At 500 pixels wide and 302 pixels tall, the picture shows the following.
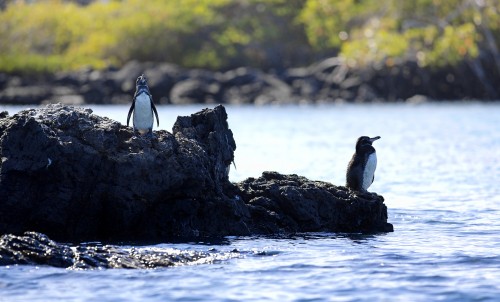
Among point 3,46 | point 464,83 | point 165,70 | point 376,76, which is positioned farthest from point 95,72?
point 464,83

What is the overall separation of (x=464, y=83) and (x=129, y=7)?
3689cm

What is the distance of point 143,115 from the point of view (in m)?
16.1

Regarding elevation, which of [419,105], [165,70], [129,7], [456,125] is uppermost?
[129,7]

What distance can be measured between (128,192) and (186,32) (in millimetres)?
75664

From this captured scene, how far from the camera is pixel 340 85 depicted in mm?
71625

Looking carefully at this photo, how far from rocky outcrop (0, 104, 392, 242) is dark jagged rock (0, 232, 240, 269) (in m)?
1.47

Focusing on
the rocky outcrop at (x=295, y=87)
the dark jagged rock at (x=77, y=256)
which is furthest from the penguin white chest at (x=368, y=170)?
the rocky outcrop at (x=295, y=87)

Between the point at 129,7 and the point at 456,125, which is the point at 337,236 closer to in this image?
the point at 456,125

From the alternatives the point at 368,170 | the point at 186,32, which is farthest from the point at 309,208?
the point at 186,32

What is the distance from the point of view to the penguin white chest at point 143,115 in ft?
52.6

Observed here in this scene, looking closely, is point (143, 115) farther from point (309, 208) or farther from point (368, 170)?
point (368, 170)

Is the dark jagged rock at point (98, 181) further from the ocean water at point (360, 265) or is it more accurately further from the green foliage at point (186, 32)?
the green foliage at point (186, 32)

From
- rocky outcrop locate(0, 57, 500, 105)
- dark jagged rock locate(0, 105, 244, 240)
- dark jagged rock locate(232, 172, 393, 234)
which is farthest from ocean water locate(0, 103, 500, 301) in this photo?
rocky outcrop locate(0, 57, 500, 105)

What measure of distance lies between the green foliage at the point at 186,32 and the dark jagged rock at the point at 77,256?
204ft
